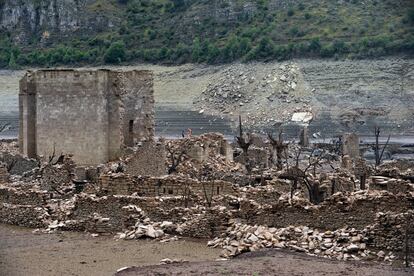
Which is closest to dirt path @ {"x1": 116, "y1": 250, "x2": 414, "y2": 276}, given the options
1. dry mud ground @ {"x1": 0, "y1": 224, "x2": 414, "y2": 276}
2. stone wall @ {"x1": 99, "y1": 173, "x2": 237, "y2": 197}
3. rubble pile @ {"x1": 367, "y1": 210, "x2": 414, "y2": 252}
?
dry mud ground @ {"x1": 0, "y1": 224, "x2": 414, "y2": 276}

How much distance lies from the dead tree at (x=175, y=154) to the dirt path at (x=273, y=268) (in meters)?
13.6

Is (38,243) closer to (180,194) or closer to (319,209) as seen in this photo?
(180,194)

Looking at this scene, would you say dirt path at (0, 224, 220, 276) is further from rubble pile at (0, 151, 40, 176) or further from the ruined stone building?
rubble pile at (0, 151, 40, 176)

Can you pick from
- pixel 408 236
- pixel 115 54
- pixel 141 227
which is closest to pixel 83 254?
pixel 141 227

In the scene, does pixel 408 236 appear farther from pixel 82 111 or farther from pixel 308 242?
pixel 82 111

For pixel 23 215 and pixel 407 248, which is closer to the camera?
pixel 407 248

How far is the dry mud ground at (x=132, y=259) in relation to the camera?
13.6 metres

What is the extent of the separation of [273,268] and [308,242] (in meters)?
2.10

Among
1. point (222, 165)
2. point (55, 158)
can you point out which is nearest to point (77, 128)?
point (55, 158)

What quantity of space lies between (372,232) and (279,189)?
6.15 m

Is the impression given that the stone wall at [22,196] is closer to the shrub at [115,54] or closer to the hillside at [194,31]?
the hillside at [194,31]

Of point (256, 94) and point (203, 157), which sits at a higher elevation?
point (203, 157)

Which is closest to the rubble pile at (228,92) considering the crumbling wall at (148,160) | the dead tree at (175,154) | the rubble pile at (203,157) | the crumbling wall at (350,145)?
the crumbling wall at (350,145)

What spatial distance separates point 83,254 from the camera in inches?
641
